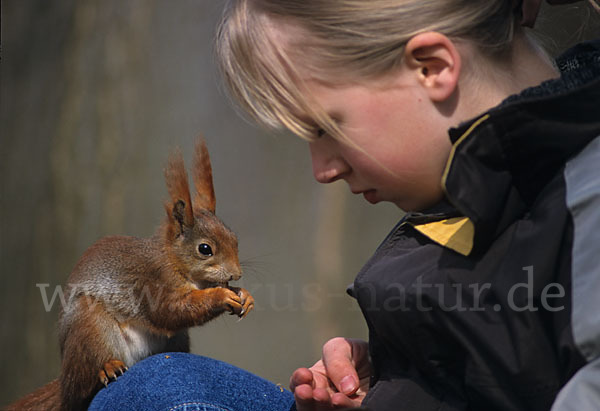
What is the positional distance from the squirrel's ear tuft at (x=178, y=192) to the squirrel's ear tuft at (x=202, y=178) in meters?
0.04

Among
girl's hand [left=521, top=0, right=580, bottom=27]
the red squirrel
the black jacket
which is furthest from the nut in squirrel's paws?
girl's hand [left=521, top=0, right=580, bottom=27]

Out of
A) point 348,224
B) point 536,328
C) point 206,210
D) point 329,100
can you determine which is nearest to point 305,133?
point 329,100

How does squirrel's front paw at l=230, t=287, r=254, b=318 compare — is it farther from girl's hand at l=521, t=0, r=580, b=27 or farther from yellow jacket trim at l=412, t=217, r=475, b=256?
girl's hand at l=521, t=0, r=580, b=27

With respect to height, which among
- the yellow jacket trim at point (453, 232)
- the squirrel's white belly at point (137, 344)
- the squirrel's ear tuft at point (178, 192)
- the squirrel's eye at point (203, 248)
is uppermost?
the squirrel's ear tuft at point (178, 192)

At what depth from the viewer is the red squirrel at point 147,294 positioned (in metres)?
1.10

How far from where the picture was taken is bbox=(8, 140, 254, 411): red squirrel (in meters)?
1.10

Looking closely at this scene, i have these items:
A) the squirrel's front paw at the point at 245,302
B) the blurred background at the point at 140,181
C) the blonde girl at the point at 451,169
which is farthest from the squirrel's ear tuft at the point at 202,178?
the blurred background at the point at 140,181

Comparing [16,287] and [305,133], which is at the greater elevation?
[305,133]

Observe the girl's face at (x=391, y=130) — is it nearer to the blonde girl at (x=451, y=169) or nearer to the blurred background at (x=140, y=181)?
the blonde girl at (x=451, y=169)

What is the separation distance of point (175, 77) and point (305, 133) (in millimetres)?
2027

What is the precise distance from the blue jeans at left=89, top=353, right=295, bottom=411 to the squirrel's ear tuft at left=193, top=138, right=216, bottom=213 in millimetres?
295

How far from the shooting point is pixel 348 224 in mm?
2234

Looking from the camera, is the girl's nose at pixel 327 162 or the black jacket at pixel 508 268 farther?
the girl's nose at pixel 327 162

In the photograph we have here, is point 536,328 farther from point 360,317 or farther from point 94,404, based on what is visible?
point 360,317
